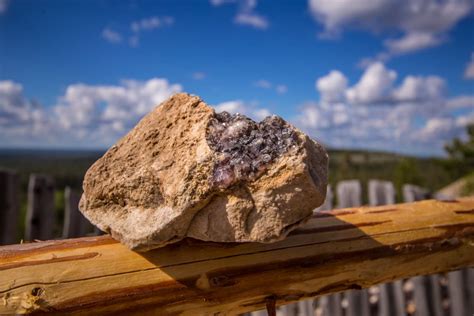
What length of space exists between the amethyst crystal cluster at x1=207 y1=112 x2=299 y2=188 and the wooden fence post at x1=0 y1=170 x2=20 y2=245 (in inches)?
150

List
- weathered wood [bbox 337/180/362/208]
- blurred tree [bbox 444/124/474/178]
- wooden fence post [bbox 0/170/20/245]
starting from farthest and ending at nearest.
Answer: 1. blurred tree [bbox 444/124/474/178]
2. weathered wood [bbox 337/180/362/208]
3. wooden fence post [bbox 0/170/20/245]

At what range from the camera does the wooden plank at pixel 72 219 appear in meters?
5.16

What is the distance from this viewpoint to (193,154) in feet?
4.83

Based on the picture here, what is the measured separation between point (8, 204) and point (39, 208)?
1.83 feet

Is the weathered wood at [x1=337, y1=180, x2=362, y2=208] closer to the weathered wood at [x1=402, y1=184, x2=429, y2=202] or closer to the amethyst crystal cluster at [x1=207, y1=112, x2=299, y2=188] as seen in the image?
the weathered wood at [x1=402, y1=184, x2=429, y2=202]

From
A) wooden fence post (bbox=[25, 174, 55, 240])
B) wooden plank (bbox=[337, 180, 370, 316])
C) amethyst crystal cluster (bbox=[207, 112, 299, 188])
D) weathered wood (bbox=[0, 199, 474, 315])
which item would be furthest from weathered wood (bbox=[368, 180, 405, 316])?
wooden fence post (bbox=[25, 174, 55, 240])

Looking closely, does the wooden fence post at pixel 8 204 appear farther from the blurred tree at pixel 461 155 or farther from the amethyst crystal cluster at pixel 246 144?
the blurred tree at pixel 461 155

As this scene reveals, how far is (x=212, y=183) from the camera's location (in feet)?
4.57

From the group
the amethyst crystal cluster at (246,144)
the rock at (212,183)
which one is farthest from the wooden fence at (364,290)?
the amethyst crystal cluster at (246,144)

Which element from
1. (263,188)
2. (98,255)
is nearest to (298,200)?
(263,188)

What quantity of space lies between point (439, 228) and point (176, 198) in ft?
4.91

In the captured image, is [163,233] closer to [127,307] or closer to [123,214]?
[123,214]

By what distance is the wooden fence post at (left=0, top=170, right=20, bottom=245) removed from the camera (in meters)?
4.34

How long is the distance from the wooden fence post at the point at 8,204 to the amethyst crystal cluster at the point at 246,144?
3.82 m
